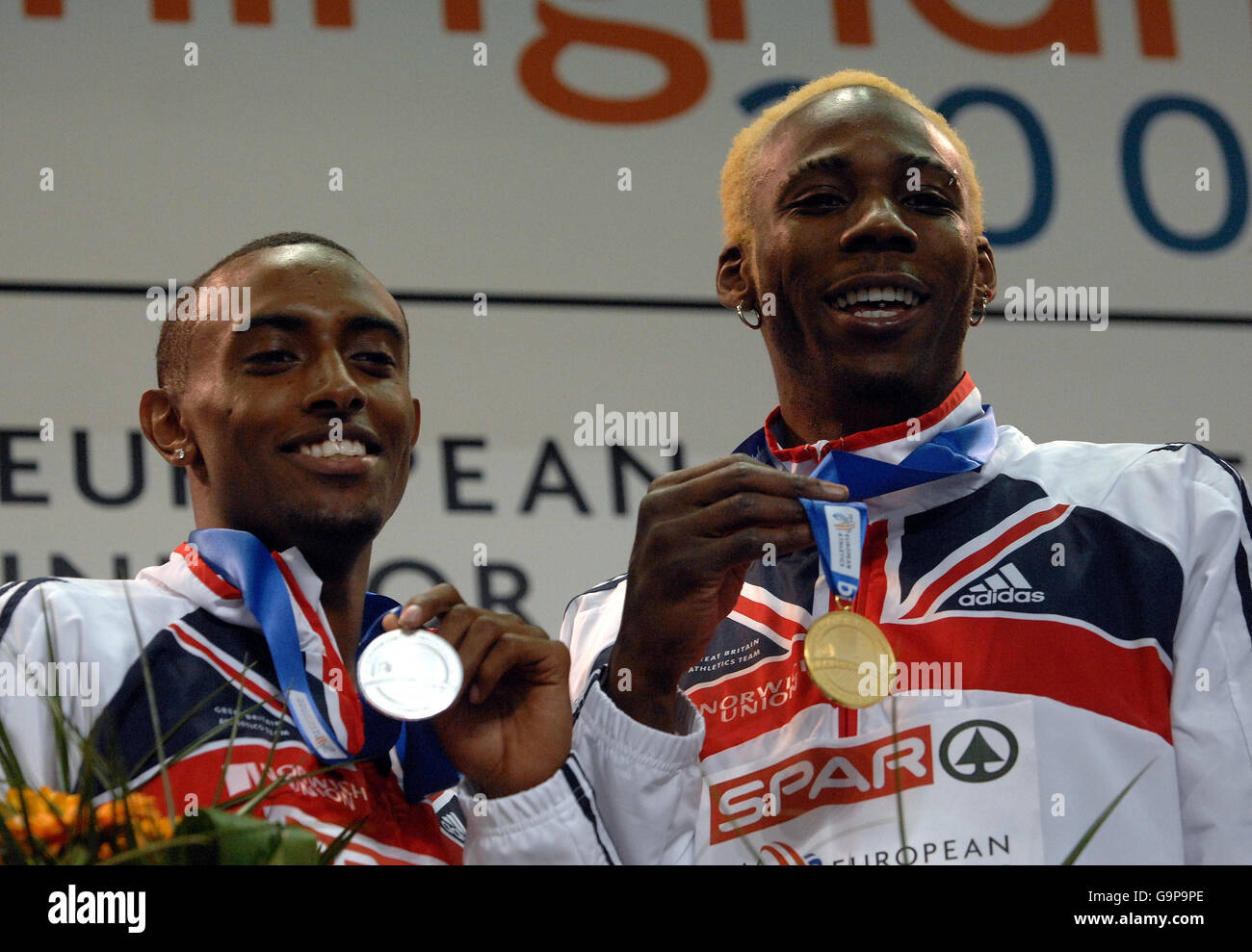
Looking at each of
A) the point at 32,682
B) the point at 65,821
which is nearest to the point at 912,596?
the point at 32,682

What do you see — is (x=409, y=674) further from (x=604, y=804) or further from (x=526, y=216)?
(x=526, y=216)

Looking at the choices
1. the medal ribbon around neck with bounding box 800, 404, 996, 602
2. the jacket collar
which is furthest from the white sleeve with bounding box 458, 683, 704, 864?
the jacket collar

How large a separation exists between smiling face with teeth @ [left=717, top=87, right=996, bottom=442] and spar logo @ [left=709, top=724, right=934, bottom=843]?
0.50 m

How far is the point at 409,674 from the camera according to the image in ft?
5.48

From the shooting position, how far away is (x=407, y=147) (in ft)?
10.9

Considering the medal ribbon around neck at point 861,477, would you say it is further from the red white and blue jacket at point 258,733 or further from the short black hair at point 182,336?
the short black hair at point 182,336

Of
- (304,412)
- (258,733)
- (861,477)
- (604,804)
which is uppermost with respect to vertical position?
(304,412)

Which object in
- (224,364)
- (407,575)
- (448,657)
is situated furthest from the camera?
(407,575)

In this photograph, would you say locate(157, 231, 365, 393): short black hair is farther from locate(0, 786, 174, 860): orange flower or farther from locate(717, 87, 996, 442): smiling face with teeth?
locate(0, 786, 174, 860): orange flower

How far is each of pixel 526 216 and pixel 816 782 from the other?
1.76 metres
